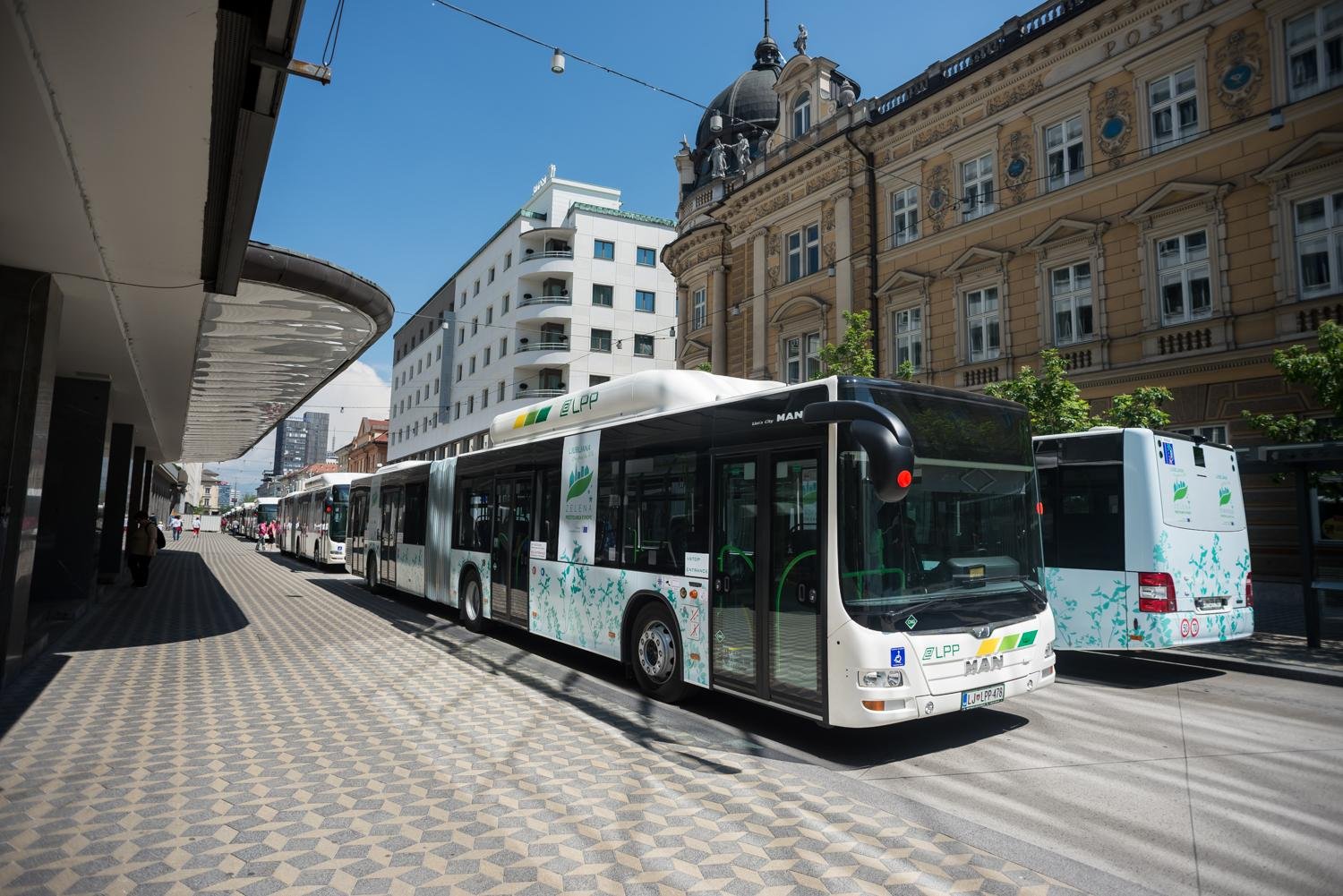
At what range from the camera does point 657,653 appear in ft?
26.0

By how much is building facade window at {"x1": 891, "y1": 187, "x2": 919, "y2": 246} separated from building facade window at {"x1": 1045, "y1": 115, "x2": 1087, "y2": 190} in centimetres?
409

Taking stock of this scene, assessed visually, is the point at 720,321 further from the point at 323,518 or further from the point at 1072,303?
the point at 323,518

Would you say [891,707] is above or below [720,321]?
below

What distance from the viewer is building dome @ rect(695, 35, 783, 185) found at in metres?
35.6

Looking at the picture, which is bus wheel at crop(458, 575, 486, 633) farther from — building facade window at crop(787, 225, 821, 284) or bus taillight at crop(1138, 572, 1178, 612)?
building facade window at crop(787, 225, 821, 284)

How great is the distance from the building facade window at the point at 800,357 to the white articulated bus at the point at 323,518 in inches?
562

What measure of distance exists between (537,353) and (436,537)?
33.9m

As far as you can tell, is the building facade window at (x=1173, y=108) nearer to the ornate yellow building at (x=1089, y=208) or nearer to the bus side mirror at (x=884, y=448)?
the ornate yellow building at (x=1089, y=208)

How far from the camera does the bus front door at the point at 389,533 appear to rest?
55.6ft

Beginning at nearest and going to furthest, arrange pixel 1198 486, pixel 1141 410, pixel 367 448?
pixel 1198 486 < pixel 1141 410 < pixel 367 448

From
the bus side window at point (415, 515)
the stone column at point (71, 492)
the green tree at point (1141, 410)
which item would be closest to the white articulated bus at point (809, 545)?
the bus side window at point (415, 515)

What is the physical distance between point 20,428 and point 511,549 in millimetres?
5613

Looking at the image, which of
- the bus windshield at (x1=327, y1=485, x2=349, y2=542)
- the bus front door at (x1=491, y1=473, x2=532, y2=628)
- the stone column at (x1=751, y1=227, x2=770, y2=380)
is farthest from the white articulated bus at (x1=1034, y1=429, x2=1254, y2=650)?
the bus windshield at (x1=327, y1=485, x2=349, y2=542)

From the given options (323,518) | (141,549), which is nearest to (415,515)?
(141,549)
